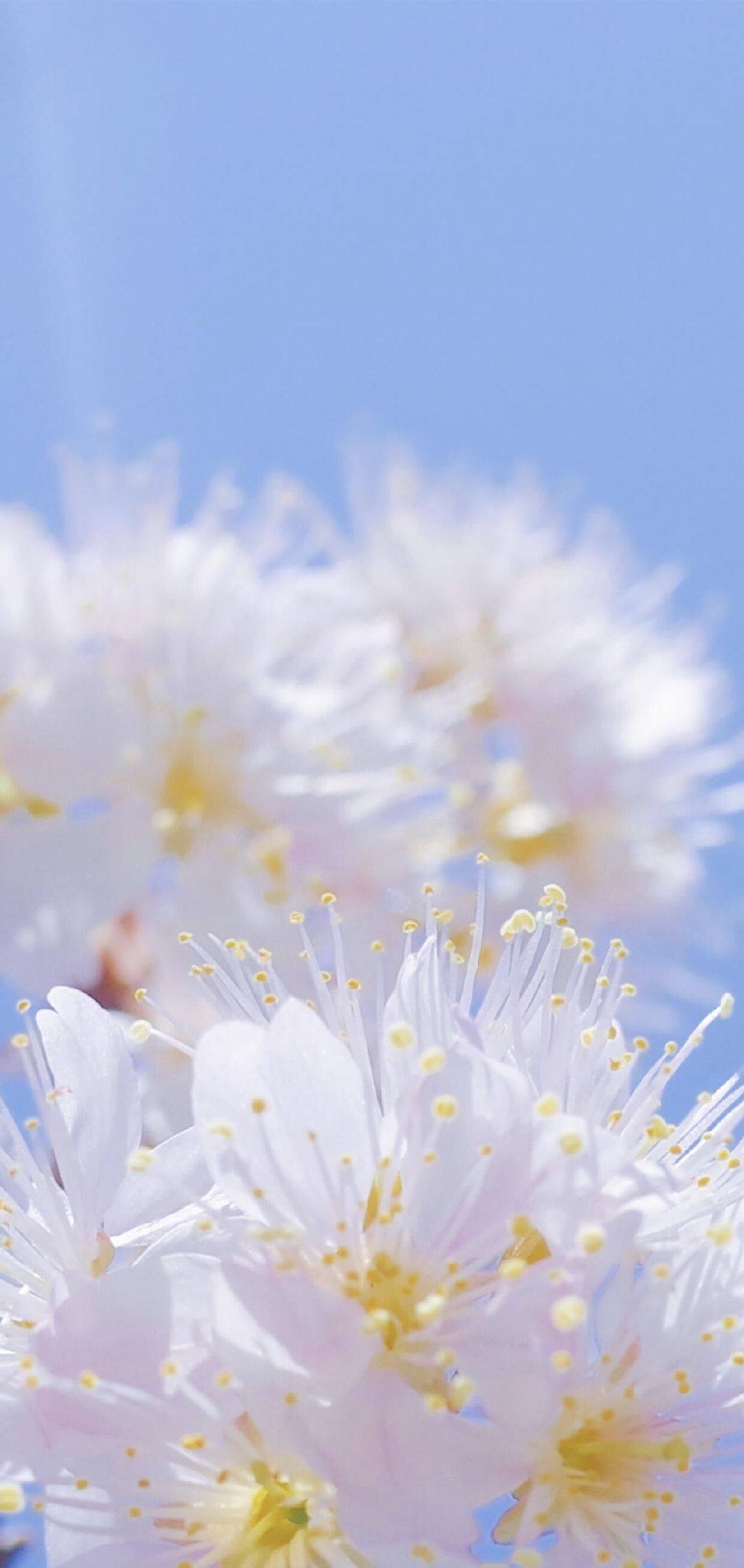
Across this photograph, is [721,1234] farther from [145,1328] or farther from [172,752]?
[172,752]

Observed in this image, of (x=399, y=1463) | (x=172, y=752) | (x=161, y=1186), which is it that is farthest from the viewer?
(x=172, y=752)

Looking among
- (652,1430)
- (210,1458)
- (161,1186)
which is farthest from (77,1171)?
(652,1430)

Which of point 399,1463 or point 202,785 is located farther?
point 202,785

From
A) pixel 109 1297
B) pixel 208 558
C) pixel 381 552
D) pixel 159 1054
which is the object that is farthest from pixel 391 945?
pixel 381 552

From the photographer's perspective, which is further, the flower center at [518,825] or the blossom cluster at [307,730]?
the flower center at [518,825]

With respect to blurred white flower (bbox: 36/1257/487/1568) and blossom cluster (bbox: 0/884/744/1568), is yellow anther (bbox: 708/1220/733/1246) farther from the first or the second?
blurred white flower (bbox: 36/1257/487/1568)

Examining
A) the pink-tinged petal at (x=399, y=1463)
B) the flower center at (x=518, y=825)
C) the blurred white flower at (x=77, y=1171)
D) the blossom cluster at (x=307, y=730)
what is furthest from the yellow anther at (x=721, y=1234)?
the flower center at (x=518, y=825)

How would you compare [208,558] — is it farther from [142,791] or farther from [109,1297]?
[109,1297]

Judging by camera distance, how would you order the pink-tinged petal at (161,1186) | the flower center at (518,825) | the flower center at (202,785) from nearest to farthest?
the pink-tinged petal at (161,1186) < the flower center at (202,785) < the flower center at (518,825)

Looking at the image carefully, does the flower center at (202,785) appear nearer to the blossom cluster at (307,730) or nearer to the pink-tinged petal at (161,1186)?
the blossom cluster at (307,730)

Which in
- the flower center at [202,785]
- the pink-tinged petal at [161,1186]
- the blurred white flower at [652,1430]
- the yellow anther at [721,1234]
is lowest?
the blurred white flower at [652,1430]
